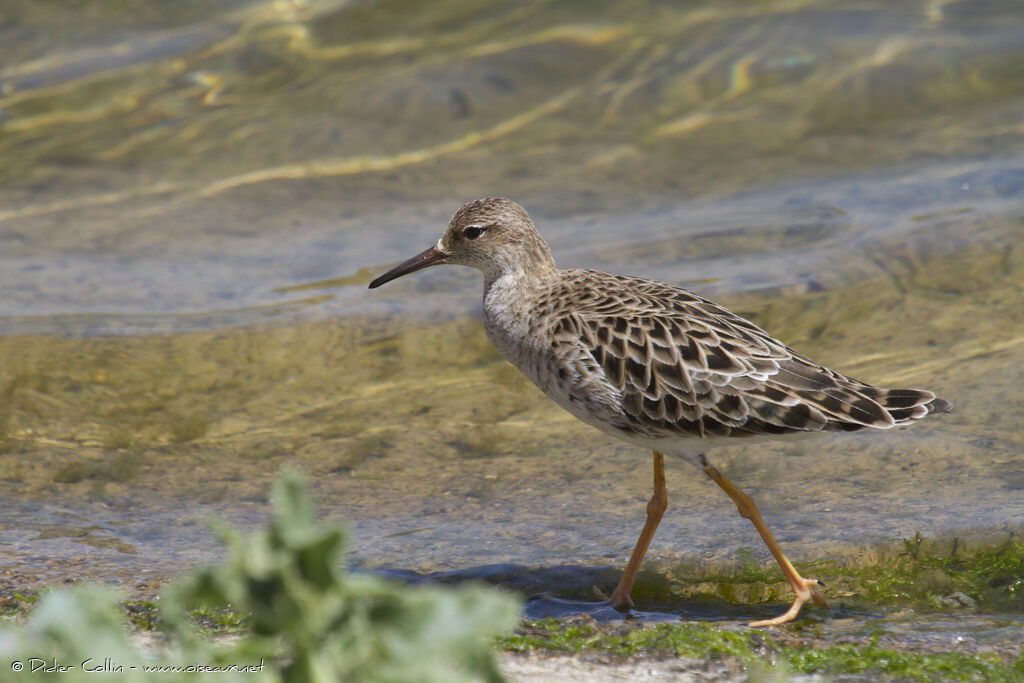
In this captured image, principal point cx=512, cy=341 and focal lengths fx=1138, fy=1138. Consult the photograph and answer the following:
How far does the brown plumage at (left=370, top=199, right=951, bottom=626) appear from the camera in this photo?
5.30 m

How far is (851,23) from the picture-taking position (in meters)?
12.7

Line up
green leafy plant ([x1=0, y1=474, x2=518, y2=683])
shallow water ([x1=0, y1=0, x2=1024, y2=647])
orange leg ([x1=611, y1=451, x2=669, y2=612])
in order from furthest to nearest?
shallow water ([x1=0, y1=0, x2=1024, y2=647]) → orange leg ([x1=611, y1=451, x2=669, y2=612]) → green leafy plant ([x1=0, y1=474, x2=518, y2=683])

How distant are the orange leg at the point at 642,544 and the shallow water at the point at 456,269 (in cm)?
28

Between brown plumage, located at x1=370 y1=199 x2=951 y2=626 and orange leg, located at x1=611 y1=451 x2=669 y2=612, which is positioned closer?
brown plumage, located at x1=370 y1=199 x2=951 y2=626

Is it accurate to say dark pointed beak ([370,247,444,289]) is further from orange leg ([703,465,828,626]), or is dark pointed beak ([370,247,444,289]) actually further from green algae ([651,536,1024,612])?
green algae ([651,536,1024,612])

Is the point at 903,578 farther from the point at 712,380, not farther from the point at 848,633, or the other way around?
the point at 712,380

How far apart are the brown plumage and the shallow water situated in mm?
688

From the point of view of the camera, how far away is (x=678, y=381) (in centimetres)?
543

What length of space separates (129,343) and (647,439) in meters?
4.71

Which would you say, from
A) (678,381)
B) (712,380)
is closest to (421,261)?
(678,381)

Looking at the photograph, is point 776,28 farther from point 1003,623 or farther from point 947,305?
point 1003,623

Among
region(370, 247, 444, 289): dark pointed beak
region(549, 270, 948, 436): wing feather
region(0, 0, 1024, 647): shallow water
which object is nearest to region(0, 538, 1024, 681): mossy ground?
region(0, 0, 1024, 647): shallow water

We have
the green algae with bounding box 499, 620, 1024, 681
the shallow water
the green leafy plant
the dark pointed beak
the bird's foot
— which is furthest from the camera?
the dark pointed beak

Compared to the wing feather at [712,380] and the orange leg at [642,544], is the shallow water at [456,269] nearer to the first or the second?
the orange leg at [642,544]
